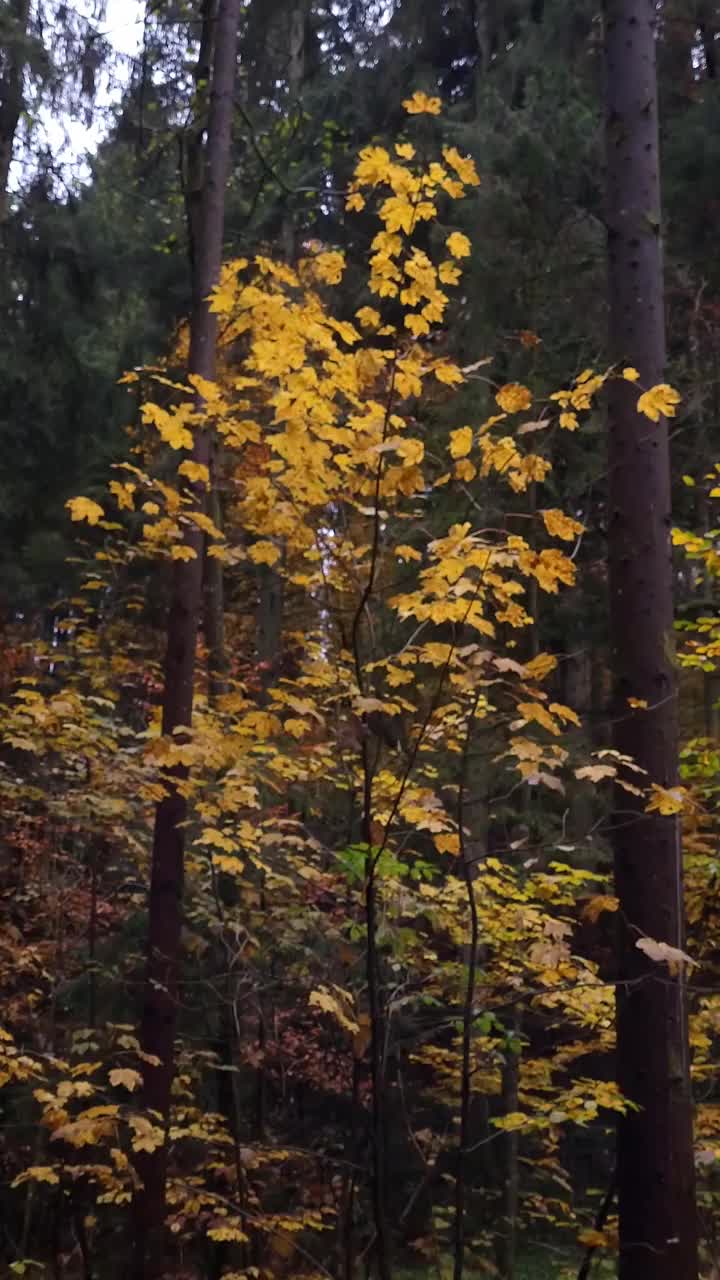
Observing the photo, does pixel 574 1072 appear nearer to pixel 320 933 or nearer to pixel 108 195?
pixel 320 933

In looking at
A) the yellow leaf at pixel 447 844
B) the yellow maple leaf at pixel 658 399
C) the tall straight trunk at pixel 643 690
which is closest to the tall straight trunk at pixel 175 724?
the yellow leaf at pixel 447 844

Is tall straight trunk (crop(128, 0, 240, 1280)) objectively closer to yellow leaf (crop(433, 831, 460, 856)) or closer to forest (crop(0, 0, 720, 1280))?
forest (crop(0, 0, 720, 1280))

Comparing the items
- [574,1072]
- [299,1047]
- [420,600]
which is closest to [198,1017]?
[299,1047]

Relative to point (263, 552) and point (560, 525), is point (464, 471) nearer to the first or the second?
point (560, 525)

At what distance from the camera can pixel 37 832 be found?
39.2 ft

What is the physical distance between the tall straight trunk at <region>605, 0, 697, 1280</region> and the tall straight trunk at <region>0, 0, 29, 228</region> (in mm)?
8449

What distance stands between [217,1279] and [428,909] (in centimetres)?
411

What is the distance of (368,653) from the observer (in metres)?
5.07

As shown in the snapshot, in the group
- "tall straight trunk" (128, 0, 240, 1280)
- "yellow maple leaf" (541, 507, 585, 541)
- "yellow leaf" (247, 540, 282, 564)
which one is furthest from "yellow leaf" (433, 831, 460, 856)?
"tall straight trunk" (128, 0, 240, 1280)

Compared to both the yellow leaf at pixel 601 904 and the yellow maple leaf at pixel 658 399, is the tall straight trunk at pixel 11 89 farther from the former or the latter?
the yellow leaf at pixel 601 904

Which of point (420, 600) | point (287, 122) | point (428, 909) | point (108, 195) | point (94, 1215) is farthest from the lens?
point (108, 195)

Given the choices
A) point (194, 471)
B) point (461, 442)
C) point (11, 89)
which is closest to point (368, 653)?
point (194, 471)

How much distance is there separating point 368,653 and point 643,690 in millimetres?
1267

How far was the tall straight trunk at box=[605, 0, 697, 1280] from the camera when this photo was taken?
14.2 ft
